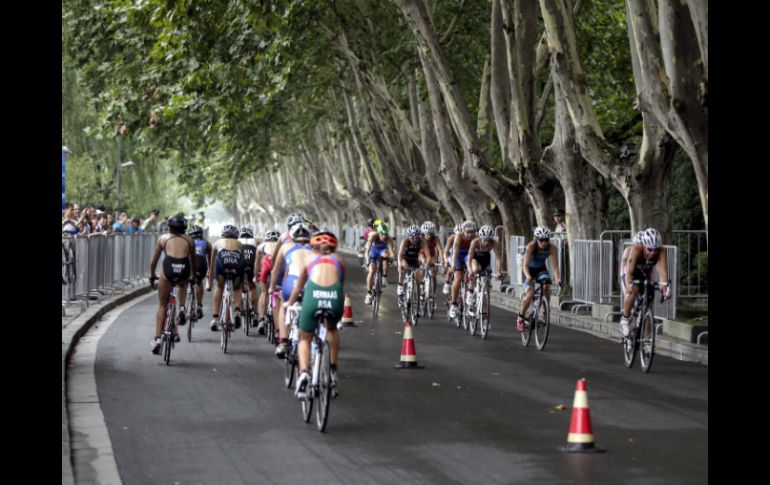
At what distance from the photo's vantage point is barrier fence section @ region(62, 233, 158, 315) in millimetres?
22609

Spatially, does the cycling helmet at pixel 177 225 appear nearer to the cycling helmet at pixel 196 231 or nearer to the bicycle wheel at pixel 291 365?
the bicycle wheel at pixel 291 365

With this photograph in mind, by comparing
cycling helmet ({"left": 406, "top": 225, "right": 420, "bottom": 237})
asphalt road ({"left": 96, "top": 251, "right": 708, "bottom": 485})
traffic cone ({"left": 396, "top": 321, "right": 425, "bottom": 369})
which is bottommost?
asphalt road ({"left": 96, "top": 251, "right": 708, "bottom": 485})

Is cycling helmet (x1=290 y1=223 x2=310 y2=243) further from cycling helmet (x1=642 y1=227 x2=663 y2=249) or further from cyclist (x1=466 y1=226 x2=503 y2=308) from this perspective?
cyclist (x1=466 y1=226 x2=503 y2=308)

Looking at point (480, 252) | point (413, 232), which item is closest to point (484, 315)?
point (480, 252)

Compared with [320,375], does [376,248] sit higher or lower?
higher

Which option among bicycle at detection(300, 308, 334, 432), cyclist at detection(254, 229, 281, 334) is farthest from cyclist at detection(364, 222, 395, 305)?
bicycle at detection(300, 308, 334, 432)

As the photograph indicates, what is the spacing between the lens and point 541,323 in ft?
60.6

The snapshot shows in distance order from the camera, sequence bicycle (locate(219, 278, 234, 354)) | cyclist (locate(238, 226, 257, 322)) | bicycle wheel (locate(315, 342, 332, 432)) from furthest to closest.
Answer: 1. cyclist (locate(238, 226, 257, 322))
2. bicycle (locate(219, 278, 234, 354))
3. bicycle wheel (locate(315, 342, 332, 432))

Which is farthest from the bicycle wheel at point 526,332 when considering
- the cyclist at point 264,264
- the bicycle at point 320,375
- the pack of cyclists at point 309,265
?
the bicycle at point 320,375

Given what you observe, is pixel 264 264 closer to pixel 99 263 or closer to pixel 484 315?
pixel 484 315

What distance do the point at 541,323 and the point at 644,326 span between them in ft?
9.32

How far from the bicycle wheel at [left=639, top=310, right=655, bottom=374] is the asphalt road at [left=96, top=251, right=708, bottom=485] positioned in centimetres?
20

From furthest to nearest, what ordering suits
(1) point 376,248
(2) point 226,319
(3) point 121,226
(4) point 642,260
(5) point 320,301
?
(3) point 121,226, (1) point 376,248, (2) point 226,319, (4) point 642,260, (5) point 320,301

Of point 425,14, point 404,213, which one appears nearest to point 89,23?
point 425,14
